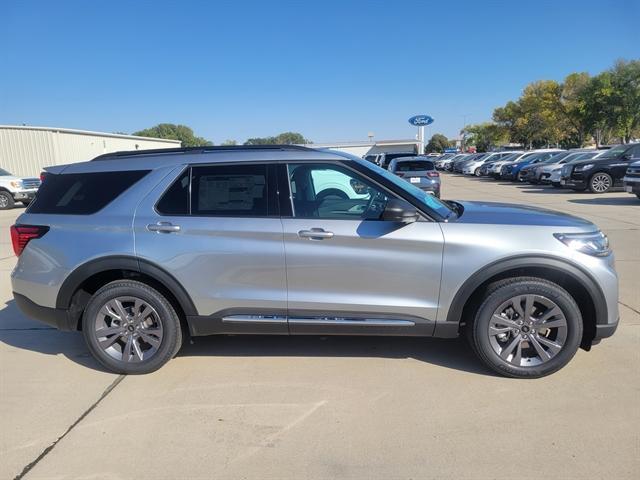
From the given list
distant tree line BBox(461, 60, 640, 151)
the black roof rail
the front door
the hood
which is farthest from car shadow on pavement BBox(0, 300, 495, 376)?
distant tree line BBox(461, 60, 640, 151)

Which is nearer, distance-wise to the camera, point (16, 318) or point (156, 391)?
point (156, 391)

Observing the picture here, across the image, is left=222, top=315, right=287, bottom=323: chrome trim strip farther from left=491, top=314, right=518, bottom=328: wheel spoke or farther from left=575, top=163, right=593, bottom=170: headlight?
left=575, top=163, right=593, bottom=170: headlight

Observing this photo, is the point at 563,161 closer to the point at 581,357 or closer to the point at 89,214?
the point at 581,357

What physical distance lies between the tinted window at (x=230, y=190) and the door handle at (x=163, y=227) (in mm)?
185

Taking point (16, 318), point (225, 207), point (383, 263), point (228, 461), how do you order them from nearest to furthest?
Result: 1. point (228, 461)
2. point (383, 263)
3. point (225, 207)
4. point (16, 318)

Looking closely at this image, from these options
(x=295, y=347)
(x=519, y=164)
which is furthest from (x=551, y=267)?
(x=519, y=164)

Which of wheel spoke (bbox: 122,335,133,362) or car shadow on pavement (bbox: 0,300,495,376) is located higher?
wheel spoke (bbox: 122,335,133,362)

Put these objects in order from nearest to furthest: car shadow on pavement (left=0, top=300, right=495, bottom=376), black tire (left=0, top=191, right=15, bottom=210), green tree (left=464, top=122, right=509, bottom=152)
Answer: car shadow on pavement (left=0, top=300, right=495, bottom=376)
black tire (left=0, top=191, right=15, bottom=210)
green tree (left=464, top=122, right=509, bottom=152)

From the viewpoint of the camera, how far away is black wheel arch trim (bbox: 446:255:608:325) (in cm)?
352

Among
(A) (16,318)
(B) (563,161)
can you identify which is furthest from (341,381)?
(B) (563,161)

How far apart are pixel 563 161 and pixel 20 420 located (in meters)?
23.4

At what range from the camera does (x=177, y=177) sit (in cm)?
391

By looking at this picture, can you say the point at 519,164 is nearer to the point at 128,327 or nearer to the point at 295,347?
the point at 295,347

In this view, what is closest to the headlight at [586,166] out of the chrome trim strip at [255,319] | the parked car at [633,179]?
the parked car at [633,179]
